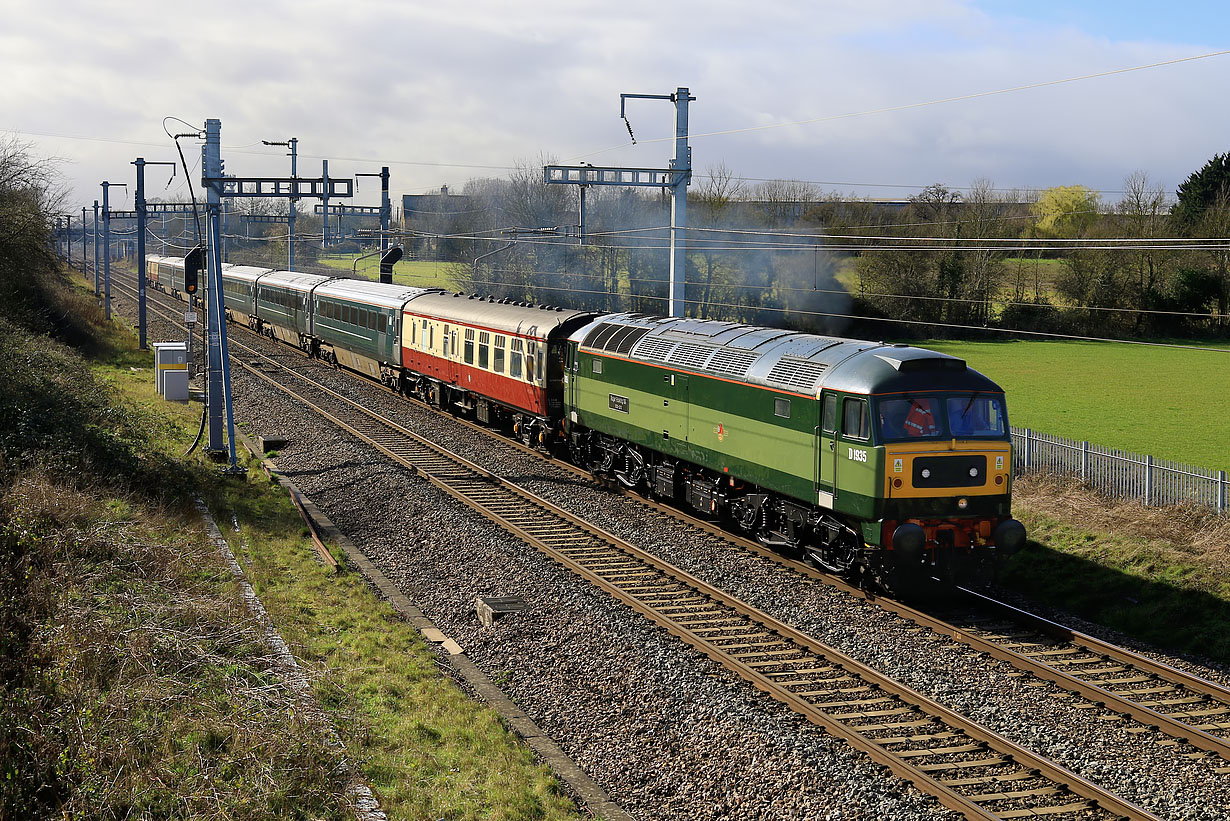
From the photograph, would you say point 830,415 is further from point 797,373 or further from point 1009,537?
point 1009,537

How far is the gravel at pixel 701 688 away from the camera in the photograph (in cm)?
866

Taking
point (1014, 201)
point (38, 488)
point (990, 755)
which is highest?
point (1014, 201)

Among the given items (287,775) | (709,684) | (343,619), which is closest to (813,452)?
(709,684)

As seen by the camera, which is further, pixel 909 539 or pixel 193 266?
pixel 193 266

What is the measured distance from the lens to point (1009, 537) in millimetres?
13414

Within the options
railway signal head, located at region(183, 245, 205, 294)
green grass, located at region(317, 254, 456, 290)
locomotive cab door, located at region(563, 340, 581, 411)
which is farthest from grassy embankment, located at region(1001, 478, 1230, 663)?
green grass, located at region(317, 254, 456, 290)

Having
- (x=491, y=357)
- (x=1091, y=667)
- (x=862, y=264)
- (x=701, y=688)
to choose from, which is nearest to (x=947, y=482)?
(x=1091, y=667)

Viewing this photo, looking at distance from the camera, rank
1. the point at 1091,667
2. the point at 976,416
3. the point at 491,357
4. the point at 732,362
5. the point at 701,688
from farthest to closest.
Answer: the point at 491,357
the point at 732,362
the point at 976,416
the point at 1091,667
the point at 701,688

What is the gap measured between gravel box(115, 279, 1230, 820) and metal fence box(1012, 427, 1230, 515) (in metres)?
5.74

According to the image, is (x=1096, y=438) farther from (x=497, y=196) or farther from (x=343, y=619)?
(x=497, y=196)

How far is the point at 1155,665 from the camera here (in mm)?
11406

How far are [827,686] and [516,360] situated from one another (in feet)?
47.7

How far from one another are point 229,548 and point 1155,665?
1249cm

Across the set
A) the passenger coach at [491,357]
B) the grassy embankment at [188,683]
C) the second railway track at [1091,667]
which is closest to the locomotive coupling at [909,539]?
the second railway track at [1091,667]
